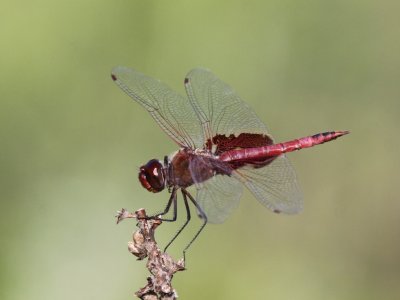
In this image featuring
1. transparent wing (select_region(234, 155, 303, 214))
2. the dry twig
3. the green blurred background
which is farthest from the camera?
the green blurred background

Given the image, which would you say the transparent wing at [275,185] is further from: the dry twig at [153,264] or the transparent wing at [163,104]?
the dry twig at [153,264]

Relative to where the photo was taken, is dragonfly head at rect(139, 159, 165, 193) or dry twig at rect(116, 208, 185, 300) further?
dragonfly head at rect(139, 159, 165, 193)

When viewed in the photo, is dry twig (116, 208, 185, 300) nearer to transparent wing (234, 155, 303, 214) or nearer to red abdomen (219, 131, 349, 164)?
transparent wing (234, 155, 303, 214)

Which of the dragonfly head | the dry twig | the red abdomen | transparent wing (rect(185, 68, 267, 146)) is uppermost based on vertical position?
transparent wing (rect(185, 68, 267, 146))

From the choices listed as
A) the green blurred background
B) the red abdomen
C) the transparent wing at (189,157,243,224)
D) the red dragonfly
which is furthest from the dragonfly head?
the green blurred background

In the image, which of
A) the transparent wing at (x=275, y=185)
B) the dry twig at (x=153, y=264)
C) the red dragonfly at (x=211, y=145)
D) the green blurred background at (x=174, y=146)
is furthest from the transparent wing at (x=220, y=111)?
the dry twig at (x=153, y=264)

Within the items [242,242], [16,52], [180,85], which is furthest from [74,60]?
[242,242]

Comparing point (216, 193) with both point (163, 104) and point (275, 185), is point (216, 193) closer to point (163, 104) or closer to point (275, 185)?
point (275, 185)
